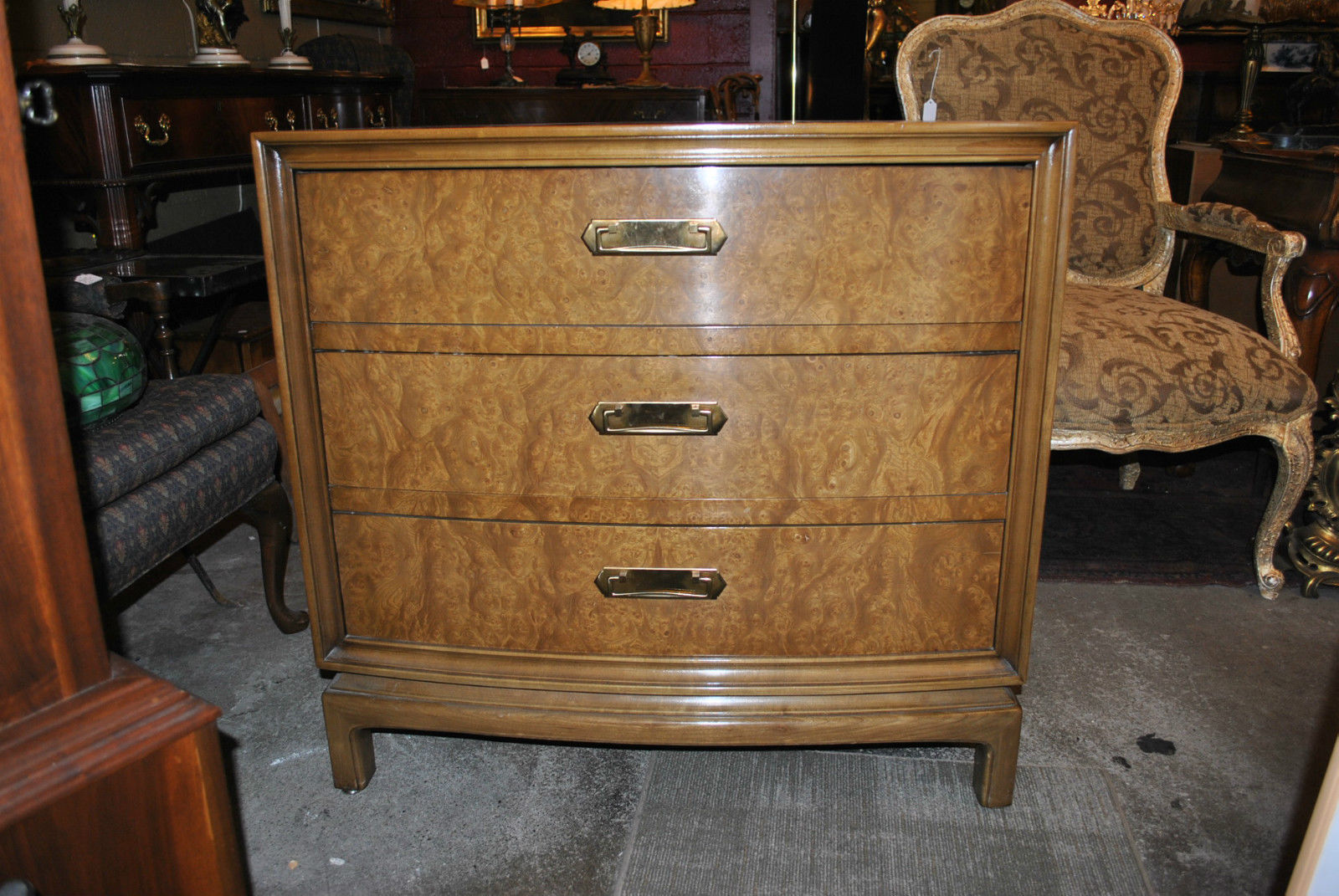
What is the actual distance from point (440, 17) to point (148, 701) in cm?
465

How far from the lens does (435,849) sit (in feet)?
4.58

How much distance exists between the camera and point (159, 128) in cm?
237

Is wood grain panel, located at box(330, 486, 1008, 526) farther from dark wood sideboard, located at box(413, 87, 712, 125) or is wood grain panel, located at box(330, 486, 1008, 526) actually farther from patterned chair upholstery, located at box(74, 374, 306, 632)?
dark wood sideboard, located at box(413, 87, 712, 125)

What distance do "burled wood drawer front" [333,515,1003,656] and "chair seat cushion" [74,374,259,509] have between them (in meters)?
0.35

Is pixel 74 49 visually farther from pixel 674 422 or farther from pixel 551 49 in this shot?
pixel 551 49

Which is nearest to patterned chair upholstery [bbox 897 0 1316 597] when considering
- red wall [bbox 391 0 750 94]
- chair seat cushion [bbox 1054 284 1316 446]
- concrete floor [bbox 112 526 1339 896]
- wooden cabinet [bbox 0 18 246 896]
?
chair seat cushion [bbox 1054 284 1316 446]

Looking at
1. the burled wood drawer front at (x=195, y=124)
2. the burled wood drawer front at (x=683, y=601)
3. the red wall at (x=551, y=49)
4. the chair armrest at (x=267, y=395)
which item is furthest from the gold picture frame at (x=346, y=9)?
the burled wood drawer front at (x=683, y=601)

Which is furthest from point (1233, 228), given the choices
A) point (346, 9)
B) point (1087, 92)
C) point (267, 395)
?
point (346, 9)

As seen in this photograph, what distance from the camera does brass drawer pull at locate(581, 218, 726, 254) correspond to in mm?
1193

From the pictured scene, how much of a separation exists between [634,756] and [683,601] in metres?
0.40

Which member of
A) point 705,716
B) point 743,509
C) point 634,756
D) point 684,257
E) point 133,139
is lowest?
point 634,756

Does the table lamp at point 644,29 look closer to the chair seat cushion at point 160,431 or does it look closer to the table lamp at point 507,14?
the table lamp at point 507,14

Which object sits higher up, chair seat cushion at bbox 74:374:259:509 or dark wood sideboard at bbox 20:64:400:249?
dark wood sideboard at bbox 20:64:400:249

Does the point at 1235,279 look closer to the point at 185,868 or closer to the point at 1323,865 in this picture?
the point at 1323,865
